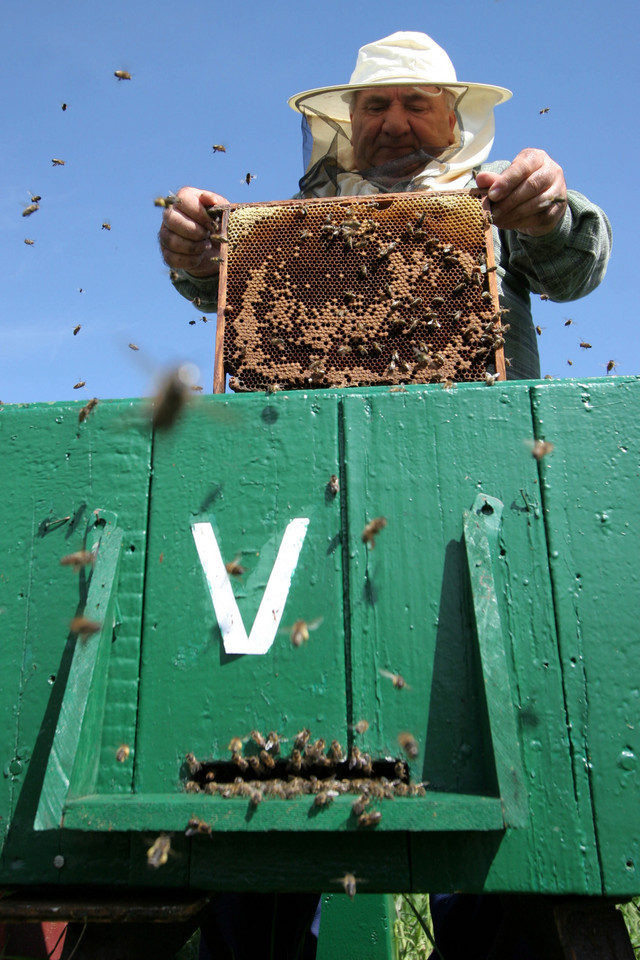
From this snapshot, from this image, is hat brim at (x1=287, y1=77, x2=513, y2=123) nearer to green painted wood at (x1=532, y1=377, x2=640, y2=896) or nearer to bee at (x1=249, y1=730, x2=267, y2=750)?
green painted wood at (x1=532, y1=377, x2=640, y2=896)

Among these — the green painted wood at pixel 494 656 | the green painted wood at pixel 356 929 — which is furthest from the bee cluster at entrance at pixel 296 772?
the green painted wood at pixel 356 929

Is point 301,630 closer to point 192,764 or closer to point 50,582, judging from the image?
point 192,764

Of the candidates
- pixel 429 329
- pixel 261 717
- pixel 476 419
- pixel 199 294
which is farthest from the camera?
pixel 199 294

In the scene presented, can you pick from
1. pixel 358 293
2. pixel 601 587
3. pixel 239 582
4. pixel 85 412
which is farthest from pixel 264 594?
pixel 358 293

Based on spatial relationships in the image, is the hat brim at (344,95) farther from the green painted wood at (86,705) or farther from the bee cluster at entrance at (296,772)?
the bee cluster at entrance at (296,772)

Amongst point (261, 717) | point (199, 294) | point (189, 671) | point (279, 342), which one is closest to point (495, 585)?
point (261, 717)

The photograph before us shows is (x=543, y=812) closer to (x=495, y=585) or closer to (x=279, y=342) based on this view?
(x=495, y=585)

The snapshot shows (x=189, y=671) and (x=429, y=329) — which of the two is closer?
(x=189, y=671)

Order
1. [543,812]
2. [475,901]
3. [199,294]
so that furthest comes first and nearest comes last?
[199,294] < [475,901] < [543,812]
